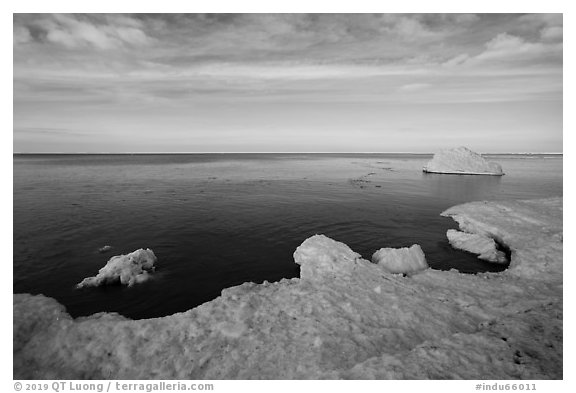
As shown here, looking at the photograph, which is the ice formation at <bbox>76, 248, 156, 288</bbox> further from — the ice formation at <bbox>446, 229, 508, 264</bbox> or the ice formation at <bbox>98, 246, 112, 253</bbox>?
the ice formation at <bbox>446, 229, 508, 264</bbox>

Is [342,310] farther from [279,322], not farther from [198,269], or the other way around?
[198,269]

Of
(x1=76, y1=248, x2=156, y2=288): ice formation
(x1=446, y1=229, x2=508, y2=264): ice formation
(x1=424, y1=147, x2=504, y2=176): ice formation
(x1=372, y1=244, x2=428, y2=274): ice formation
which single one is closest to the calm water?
(x1=76, y1=248, x2=156, y2=288): ice formation

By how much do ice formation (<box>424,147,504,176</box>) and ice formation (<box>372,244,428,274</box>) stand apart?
67.5 metres

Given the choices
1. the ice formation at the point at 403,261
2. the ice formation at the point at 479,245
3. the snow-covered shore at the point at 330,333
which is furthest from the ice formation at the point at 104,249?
the ice formation at the point at 479,245

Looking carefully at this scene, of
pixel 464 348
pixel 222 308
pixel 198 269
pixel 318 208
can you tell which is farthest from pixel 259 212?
pixel 464 348

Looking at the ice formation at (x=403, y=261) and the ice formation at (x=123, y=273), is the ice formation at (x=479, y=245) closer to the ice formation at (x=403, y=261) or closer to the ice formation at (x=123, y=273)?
the ice formation at (x=403, y=261)

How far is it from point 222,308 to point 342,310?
4.51 meters

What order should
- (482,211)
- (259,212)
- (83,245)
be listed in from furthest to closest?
(259,212)
(482,211)
(83,245)

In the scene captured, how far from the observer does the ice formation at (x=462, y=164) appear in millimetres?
68250

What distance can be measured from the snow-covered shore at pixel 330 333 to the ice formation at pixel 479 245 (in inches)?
152

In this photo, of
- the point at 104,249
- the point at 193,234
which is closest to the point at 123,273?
the point at 104,249

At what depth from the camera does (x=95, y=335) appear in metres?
8.59

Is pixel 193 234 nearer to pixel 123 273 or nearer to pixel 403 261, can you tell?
pixel 123 273

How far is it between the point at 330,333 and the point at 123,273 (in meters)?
11.0
